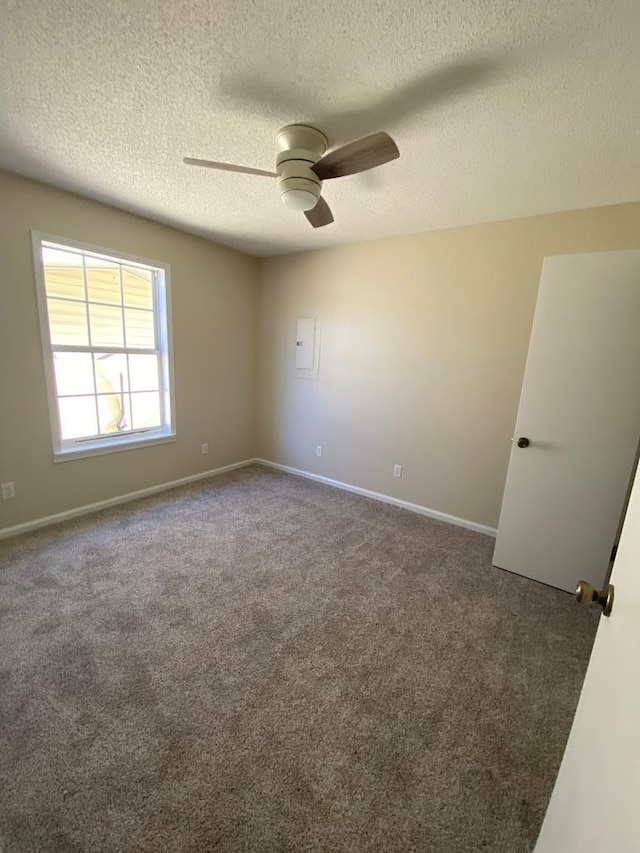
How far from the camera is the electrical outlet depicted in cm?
248

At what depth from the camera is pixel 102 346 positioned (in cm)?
295

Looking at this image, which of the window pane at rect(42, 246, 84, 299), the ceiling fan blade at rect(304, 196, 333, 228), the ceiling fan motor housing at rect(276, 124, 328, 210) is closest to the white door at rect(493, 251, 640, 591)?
the ceiling fan blade at rect(304, 196, 333, 228)

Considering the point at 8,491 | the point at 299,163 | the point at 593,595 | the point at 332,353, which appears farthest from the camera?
the point at 332,353

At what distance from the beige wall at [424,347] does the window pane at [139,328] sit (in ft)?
4.35

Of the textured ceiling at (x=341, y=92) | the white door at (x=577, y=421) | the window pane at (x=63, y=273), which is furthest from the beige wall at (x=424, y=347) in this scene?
the window pane at (x=63, y=273)

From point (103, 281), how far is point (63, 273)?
0.30 m

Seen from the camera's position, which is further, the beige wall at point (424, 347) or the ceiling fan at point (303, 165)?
the beige wall at point (424, 347)

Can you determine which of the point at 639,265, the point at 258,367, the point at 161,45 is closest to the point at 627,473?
the point at 639,265

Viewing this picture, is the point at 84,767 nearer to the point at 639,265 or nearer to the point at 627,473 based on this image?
the point at 627,473

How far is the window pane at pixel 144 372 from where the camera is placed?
323 cm

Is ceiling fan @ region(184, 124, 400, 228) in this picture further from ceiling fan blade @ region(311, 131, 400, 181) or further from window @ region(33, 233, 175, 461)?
window @ region(33, 233, 175, 461)

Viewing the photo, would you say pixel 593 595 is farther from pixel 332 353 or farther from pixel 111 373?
pixel 111 373

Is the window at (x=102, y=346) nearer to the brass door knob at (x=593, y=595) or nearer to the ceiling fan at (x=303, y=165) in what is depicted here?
the ceiling fan at (x=303, y=165)

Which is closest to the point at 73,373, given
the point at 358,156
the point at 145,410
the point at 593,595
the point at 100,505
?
the point at 145,410
